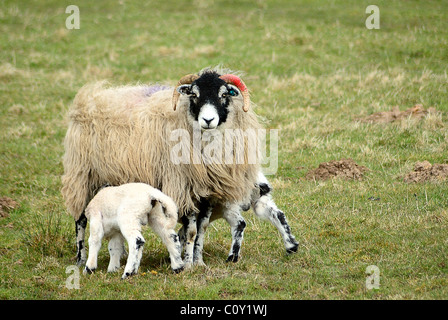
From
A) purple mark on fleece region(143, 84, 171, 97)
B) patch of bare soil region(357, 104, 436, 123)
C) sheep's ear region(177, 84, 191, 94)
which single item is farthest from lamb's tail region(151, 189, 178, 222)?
patch of bare soil region(357, 104, 436, 123)

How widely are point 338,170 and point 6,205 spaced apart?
20.2 feet

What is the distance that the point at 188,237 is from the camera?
320 inches

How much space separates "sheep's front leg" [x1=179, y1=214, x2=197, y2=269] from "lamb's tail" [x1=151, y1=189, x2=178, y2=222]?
650 millimetres

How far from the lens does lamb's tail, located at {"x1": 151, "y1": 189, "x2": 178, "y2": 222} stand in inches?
295

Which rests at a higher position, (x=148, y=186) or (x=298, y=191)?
(x=148, y=186)

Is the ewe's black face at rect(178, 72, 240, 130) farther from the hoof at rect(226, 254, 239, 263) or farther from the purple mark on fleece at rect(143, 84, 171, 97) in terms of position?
the hoof at rect(226, 254, 239, 263)

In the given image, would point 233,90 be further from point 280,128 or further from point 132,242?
point 280,128

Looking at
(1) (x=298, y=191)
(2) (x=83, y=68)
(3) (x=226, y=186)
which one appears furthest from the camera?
(2) (x=83, y=68)

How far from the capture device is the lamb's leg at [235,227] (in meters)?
8.19

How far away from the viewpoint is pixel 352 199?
10102 mm
